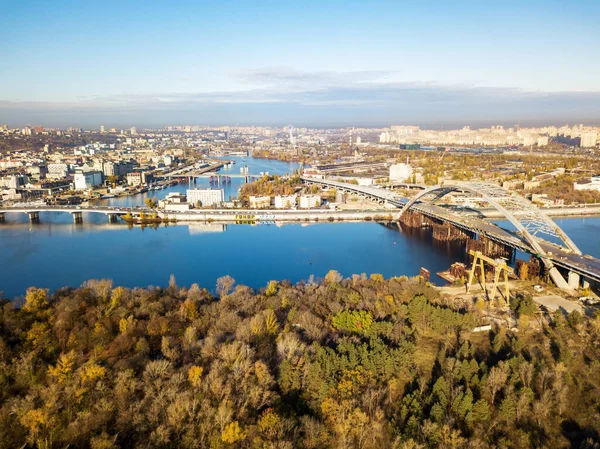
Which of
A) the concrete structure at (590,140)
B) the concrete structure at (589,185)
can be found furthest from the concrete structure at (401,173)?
the concrete structure at (590,140)

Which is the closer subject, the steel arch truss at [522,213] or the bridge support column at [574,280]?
the bridge support column at [574,280]

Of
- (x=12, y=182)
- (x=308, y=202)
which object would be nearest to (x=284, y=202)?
(x=308, y=202)

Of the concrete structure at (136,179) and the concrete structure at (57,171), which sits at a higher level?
the concrete structure at (57,171)

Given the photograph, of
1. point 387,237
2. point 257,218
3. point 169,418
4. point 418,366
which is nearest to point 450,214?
point 387,237

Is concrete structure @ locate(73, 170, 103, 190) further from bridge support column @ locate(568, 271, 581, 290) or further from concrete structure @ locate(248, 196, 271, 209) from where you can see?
bridge support column @ locate(568, 271, 581, 290)

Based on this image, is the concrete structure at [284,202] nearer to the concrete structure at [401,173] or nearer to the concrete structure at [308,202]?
the concrete structure at [308,202]

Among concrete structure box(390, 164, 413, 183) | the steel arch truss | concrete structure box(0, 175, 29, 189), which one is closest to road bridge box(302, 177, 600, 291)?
the steel arch truss
